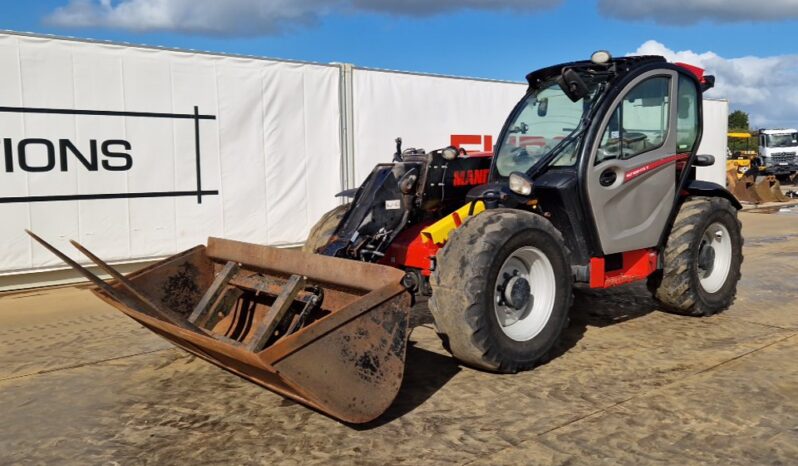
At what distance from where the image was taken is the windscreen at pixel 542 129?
535 cm

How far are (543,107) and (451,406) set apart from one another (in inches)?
107

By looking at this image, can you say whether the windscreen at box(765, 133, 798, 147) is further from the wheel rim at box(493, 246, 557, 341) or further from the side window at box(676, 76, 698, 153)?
the wheel rim at box(493, 246, 557, 341)

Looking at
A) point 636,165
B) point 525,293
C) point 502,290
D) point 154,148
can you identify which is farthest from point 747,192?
point 502,290

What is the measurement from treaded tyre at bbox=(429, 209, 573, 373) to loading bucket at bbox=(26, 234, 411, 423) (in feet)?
1.75

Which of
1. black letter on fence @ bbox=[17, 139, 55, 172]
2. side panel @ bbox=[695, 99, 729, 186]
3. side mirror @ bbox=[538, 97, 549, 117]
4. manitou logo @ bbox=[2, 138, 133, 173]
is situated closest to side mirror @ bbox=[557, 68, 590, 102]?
side mirror @ bbox=[538, 97, 549, 117]

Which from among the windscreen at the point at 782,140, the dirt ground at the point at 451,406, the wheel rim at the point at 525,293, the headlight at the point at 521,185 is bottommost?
the dirt ground at the point at 451,406

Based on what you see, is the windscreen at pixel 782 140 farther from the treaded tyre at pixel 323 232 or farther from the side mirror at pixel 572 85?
the treaded tyre at pixel 323 232

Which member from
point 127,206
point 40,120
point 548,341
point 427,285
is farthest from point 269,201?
point 548,341

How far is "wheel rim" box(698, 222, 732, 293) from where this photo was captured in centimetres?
628

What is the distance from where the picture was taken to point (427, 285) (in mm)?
5102

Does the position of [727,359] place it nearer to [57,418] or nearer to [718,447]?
[718,447]

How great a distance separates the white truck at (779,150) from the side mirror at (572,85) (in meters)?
29.7

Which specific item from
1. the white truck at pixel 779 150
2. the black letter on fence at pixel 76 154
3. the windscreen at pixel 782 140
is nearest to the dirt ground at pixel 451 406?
the black letter on fence at pixel 76 154

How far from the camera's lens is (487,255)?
431cm
